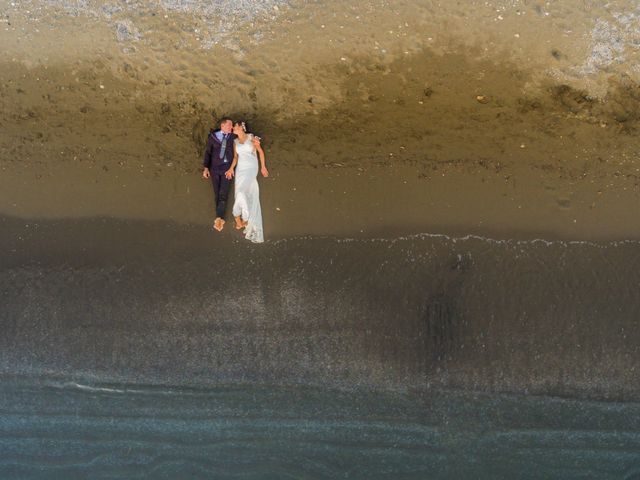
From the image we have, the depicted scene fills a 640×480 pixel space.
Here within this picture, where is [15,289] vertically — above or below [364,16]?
below

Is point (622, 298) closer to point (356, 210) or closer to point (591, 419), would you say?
point (591, 419)

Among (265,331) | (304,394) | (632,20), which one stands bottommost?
(304,394)

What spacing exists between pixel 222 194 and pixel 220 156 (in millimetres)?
259

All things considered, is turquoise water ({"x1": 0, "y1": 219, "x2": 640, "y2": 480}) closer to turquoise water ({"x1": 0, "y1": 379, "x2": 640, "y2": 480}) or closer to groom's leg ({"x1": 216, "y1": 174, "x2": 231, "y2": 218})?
turquoise water ({"x1": 0, "y1": 379, "x2": 640, "y2": 480})


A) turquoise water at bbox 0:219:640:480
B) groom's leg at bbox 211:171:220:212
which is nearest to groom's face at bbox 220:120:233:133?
groom's leg at bbox 211:171:220:212

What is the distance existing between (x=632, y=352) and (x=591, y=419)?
0.54 meters

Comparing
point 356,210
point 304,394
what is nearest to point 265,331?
point 304,394

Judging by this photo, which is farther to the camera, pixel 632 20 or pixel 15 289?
pixel 15 289

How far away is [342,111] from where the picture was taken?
3609mm

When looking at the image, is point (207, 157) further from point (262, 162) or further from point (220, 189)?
point (262, 162)

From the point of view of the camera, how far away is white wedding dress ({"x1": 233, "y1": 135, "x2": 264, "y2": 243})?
11.5 ft

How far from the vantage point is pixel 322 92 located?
11.8 feet

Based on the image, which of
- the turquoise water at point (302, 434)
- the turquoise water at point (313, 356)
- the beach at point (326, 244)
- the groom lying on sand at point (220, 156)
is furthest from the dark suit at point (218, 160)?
the turquoise water at point (302, 434)

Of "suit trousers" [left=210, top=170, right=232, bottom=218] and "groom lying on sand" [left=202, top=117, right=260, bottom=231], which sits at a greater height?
"groom lying on sand" [left=202, top=117, right=260, bottom=231]
